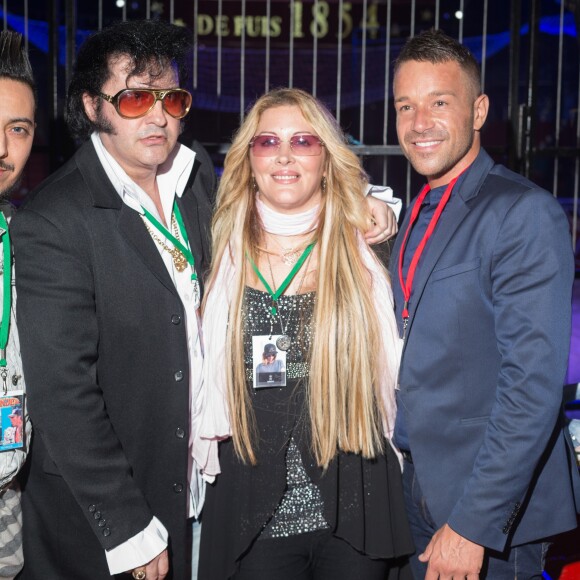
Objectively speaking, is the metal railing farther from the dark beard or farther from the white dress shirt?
the dark beard

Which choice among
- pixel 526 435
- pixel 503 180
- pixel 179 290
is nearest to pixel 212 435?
pixel 179 290

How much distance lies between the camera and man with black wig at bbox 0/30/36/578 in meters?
2.07

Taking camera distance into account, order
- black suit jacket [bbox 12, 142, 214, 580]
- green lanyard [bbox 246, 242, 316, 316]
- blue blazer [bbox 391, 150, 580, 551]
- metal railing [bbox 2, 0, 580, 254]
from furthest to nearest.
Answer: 1. metal railing [bbox 2, 0, 580, 254]
2. green lanyard [bbox 246, 242, 316, 316]
3. black suit jacket [bbox 12, 142, 214, 580]
4. blue blazer [bbox 391, 150, 580, 551]

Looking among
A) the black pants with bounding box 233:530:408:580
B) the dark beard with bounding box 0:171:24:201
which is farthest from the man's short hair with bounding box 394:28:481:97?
the black pants with bounding box 233:530:408:580

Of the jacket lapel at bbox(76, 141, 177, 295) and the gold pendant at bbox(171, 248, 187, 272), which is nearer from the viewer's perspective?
the jacket lapel at bbox(76, 141, 177, 295)

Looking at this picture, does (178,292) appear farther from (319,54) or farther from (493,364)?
(319,54)

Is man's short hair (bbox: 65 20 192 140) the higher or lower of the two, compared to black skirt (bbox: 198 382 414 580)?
higher

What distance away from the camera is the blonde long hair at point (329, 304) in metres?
2.20

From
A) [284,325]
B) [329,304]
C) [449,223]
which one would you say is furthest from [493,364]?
[284,325]

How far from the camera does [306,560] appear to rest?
87.5 inches

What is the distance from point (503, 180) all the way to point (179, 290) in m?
0.96

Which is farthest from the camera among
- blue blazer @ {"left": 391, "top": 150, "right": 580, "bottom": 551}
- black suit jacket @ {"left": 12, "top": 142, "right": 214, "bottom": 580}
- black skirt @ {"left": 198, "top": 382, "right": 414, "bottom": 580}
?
black skirt @ {"left": 198, "top": 382, "right": 414, "bottom": 580}

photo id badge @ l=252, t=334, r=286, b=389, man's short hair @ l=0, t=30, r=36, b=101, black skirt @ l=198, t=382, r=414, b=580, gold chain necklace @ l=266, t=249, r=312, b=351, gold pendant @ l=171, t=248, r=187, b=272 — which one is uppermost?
man's short hair @ l=0, t=30, r=36, b=101

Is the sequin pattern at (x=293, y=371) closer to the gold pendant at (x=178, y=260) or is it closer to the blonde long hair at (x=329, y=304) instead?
the blonde long hair at (x=329, y=304)
